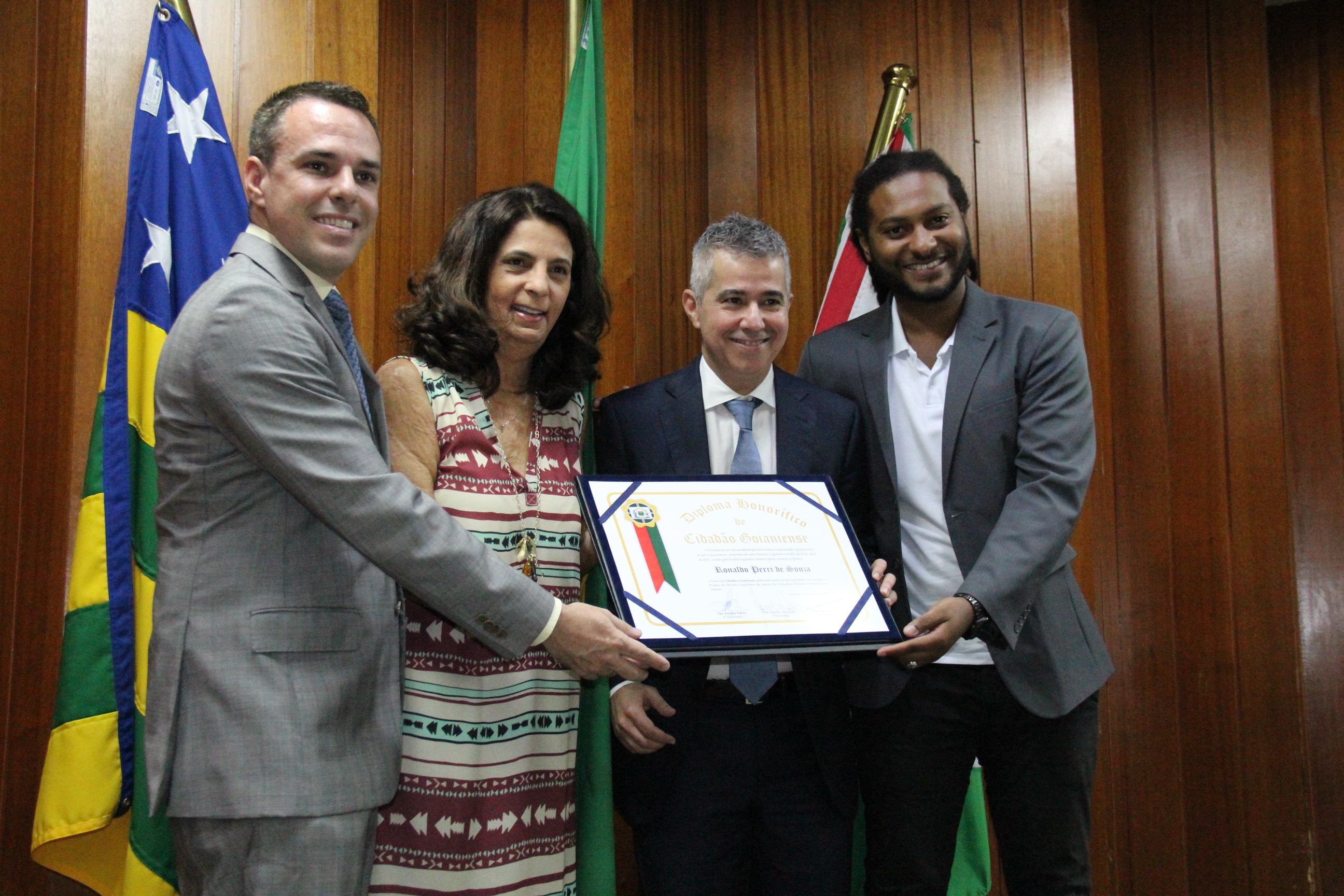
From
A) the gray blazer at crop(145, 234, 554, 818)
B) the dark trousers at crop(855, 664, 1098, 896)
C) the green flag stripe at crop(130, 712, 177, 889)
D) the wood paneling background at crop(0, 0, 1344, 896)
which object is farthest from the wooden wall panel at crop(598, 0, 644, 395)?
the green flag stripe at crop(130, 712, 177, 889)

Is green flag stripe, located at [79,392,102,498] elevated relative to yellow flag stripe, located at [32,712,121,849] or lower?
elevated

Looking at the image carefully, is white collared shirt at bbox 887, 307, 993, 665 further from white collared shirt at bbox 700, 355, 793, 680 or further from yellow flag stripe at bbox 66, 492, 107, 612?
yellow flag stripe at bbox 66, 492, 107, 612

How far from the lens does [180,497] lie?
1.34 metres

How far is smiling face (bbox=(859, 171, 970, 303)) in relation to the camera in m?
2.17

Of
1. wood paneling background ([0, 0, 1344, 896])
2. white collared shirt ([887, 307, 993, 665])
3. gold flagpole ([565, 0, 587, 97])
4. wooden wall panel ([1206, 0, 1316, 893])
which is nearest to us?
white collared shirt ([887, 307, 993, 665])

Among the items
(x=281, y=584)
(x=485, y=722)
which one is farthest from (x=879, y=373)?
(x=281, y=584)

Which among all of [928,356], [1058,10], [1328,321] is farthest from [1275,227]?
[928,356]

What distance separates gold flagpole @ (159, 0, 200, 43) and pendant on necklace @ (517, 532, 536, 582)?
1.23 m

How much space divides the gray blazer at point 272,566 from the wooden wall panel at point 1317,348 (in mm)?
3383

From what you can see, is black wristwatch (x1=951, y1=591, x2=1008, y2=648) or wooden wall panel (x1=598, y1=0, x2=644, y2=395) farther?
wooden wall panel (x1=598, y1=0, x2=644, y2=395)

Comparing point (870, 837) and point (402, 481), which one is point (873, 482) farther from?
point (402, 481)

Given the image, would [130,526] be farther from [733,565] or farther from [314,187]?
[733,565]

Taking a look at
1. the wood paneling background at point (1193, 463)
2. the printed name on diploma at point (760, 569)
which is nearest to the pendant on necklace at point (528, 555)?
the printed name on diploma at point (760, 569)

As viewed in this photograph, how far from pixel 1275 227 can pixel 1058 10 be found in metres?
1.19
